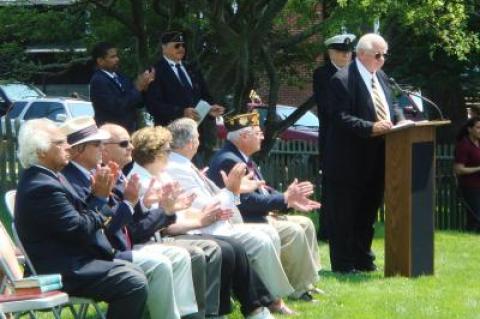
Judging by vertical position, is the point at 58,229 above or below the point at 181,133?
below

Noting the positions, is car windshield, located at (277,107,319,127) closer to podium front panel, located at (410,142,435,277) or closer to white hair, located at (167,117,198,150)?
podium front panel, located at (410,142,435,277)

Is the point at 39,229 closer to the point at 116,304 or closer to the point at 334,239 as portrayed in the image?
the point at 116,304

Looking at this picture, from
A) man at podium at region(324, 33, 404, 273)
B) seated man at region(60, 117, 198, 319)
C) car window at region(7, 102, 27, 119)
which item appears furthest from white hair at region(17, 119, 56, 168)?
car window at region(7, 102, 27, 119)

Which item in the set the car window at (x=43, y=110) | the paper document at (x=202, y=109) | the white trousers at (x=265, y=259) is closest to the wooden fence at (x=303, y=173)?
the paper document at (x=202, y=109)

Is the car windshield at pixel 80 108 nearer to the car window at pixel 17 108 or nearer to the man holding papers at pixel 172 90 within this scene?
the car window at pixel 17 108

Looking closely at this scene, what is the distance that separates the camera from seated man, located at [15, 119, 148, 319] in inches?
263

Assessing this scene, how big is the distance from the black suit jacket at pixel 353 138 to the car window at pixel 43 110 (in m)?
15.3

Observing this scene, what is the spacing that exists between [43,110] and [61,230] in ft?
66.5

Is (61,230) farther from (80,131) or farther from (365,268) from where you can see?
(365,268)

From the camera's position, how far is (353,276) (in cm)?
1044

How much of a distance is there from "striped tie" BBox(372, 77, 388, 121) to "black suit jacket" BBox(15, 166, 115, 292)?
4.07 metres

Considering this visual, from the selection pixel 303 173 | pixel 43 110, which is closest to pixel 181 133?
pixel 303 173

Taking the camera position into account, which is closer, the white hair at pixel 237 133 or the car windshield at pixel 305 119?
the white hair at pixel 237 133

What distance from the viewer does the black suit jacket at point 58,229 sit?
21.9ft
